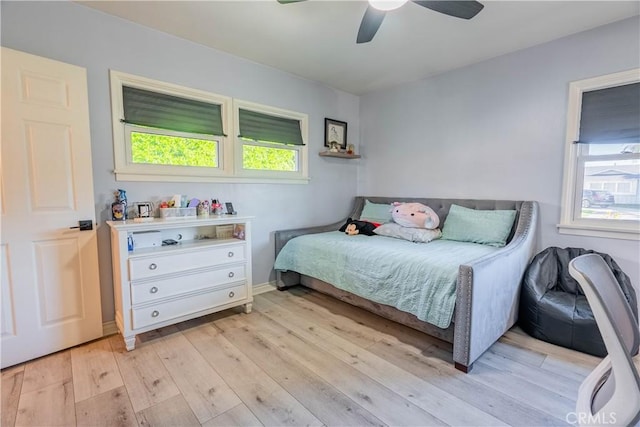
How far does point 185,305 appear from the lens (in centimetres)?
232

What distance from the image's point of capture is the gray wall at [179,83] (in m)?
Result: 2.04

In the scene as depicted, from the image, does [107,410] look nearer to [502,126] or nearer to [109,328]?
[109,328]

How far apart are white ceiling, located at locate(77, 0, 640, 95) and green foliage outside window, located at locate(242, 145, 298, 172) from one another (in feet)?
3.03

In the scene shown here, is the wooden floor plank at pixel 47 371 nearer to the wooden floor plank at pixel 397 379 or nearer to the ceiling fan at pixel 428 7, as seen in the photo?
the wooden floor plank at pixel 397 379

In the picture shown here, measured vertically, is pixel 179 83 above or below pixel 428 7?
below

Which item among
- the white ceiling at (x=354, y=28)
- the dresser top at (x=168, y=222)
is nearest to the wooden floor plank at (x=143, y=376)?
the dresser top at (x=168, y=222)

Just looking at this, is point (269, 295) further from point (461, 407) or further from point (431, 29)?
point (431, 29)

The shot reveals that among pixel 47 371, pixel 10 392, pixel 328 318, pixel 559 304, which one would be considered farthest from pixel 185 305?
pixel 559 304

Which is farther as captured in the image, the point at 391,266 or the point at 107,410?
the point at 391,266

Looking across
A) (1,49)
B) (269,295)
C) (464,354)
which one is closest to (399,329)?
(464,354)

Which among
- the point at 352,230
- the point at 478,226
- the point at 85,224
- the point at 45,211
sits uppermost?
the point at 45,211

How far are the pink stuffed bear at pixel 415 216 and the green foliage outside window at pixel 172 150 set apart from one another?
202 centimetres

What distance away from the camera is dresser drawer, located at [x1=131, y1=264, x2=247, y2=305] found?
2100 millimetres

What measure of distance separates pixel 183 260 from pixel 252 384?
1.11m
